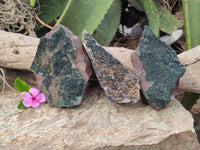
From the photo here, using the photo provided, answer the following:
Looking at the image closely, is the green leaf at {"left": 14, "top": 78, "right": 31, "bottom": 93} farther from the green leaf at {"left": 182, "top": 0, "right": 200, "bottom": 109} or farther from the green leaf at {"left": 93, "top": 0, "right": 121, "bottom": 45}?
the green leaf at {"left": 182, "top": 0, "right": 200, "bottom": 109}

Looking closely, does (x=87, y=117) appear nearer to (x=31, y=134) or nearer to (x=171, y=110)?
(x=31, y=134)

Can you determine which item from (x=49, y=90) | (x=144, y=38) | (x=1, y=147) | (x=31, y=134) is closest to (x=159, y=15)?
(x=144, y=38)

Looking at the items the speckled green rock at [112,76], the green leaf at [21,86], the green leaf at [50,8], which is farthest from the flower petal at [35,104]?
the green leaf at [50,8]

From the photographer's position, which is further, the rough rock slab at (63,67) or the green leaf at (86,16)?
the green leaf at (86,16)

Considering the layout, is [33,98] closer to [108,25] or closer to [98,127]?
[98,127]

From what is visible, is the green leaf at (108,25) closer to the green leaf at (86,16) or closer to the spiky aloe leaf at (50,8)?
the green leaf at (86,16)

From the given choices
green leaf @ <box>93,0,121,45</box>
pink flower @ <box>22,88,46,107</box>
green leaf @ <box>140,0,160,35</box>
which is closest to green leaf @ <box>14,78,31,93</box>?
pink flower @ <box>22,88,46,107</box>
